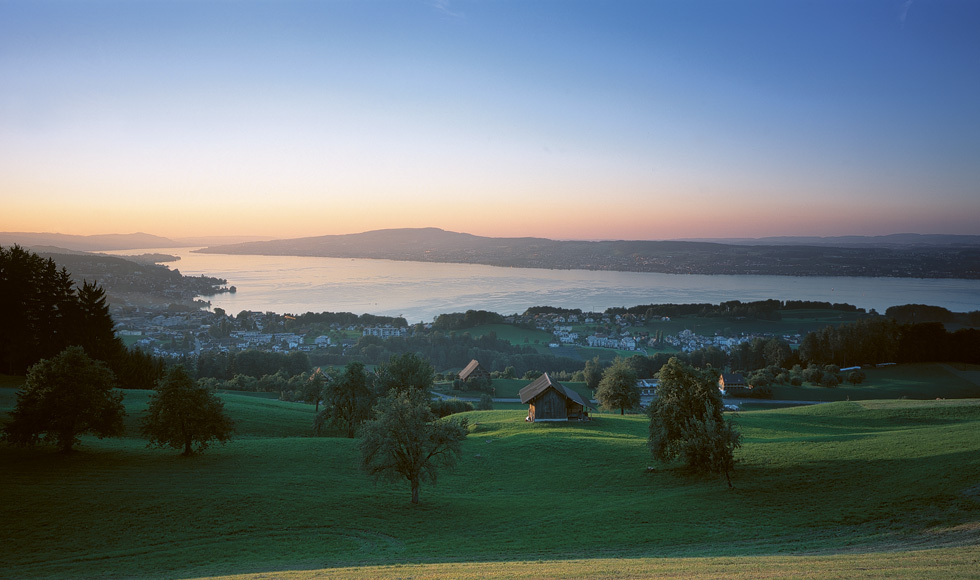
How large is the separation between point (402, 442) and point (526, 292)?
142m

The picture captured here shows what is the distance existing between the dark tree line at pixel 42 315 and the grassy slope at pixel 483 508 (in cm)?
1795

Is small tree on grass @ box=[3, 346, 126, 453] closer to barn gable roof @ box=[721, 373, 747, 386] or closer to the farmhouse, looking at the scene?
the farmhouse

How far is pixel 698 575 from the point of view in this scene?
11.1 metres

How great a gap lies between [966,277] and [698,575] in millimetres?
152721

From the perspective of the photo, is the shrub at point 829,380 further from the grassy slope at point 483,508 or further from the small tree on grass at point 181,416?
the small tree on grass at point 181,416

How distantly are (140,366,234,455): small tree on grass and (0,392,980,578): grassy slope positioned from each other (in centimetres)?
111

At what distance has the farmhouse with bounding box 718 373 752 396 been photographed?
66.8 meters

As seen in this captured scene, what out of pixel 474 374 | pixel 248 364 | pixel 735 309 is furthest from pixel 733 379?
pixel 248 364

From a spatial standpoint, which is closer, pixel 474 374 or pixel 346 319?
pixel 474 374

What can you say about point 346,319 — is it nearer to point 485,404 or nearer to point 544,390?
point 485,404

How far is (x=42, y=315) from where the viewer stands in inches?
1594

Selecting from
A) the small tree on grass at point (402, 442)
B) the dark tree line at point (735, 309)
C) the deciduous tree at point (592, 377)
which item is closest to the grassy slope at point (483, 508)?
the small tree on grass at point (402, 442)

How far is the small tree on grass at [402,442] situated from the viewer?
21.5 m

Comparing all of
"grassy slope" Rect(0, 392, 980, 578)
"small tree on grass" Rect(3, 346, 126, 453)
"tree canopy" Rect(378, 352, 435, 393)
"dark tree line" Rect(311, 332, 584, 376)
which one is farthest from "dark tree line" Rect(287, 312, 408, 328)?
"small tree on grass" Rect(3, 346, 126, 453)
